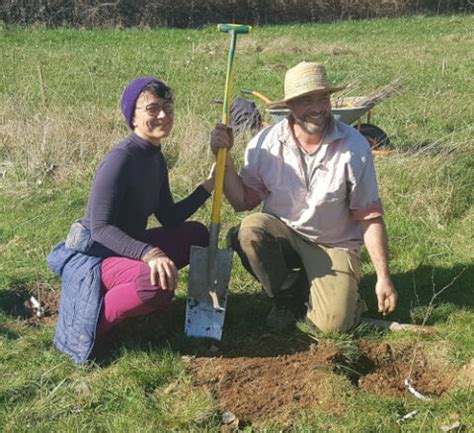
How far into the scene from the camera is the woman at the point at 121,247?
3.26m

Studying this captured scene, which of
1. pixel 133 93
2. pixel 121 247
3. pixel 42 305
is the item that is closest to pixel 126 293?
pixel 121 247

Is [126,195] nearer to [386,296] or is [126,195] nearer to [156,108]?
[156,108]

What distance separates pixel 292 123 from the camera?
148 inches

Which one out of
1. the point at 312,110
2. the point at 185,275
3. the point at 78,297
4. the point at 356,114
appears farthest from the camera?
the point at 356,114

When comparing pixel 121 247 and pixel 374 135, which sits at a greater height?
pixel 121 247

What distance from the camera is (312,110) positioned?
11.7 feet

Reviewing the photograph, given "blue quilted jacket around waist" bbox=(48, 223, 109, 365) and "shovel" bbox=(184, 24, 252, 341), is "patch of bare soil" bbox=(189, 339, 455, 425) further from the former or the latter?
"blue quilted jacket around waist" bbox=(48, 223, 109, 365)

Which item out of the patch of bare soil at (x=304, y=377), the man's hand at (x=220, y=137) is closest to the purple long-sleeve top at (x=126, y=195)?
the man's hand at (x=220, y=137)

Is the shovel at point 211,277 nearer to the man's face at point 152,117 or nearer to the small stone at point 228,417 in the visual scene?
the man's face at point 152,117

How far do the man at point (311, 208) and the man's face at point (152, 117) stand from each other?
0.91ft

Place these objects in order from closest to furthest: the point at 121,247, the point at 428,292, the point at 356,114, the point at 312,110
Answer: the point at 121,247 → the point at 312,110 → the point at 428,292 → the point at 356,114

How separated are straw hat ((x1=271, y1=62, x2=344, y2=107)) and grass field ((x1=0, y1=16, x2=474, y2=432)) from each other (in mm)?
1244

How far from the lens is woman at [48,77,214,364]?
3.26 metres

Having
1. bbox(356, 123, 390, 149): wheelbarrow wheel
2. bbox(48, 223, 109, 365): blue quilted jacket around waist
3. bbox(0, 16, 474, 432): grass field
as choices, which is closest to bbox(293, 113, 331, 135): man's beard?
bbox(0, 16, 474, 432): grass field
